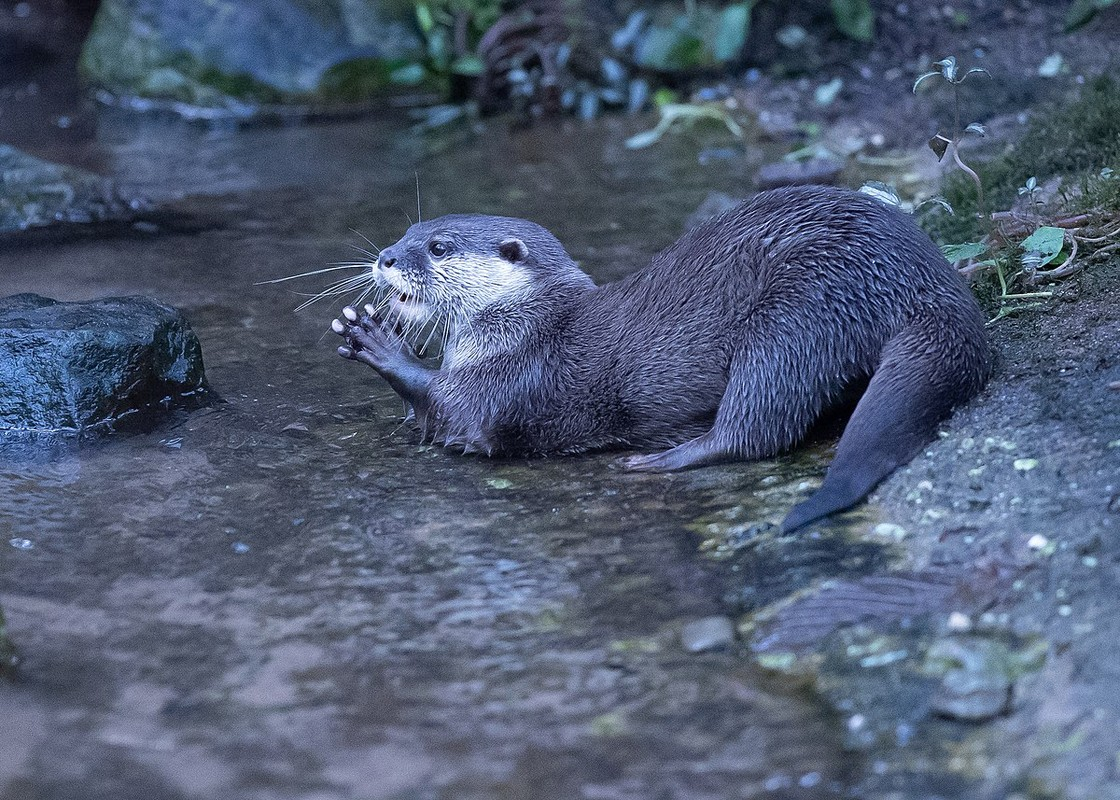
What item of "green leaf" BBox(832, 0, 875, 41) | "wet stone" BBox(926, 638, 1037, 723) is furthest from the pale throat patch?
"green leaf" BBox(832, 0, 875, 41)

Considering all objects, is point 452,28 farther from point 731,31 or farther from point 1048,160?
point 1048,160

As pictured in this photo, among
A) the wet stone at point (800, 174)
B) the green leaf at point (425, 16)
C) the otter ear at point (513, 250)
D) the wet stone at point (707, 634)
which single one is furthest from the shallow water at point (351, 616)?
the green leaf at point (425, 16)

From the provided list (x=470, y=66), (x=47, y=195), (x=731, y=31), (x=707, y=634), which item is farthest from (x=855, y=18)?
(x=707, y=634)

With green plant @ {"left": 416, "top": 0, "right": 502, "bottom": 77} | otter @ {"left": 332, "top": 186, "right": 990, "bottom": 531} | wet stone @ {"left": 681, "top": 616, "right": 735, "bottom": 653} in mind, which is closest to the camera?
wet stone @ {"left": 681, "top": 616, "right": 735, "bottom": 653}

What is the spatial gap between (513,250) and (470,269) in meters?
0.11

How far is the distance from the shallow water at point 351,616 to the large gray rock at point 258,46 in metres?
3.09

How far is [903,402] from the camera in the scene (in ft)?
7.95

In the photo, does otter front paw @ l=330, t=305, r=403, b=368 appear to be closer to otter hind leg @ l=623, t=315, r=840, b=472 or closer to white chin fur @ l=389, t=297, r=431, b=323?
white chin fur @ l=389, t=297, r=431, b=323

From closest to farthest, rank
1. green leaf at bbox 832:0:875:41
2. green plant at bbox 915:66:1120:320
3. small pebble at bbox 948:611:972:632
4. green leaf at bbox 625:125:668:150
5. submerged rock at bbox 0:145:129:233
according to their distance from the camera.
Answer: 1. small pebble at bbox 948:611:972:632
2. green plant at bbox 915:66:1120:320
3. submerged rock at bbox 0:145:129:233
4. green leaf at bbox 625:125:668:150
5. green leaf at bbox 832:0:875:41

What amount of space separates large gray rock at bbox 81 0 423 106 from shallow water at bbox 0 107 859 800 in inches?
122

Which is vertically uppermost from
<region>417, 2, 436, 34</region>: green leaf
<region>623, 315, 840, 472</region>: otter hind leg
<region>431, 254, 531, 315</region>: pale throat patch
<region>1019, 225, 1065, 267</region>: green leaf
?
<region>417, 2, 436, 34</region>: green leaf

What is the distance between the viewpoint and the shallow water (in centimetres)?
173

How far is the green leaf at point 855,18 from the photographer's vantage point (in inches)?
235

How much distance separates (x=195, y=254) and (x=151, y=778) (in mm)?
2854
